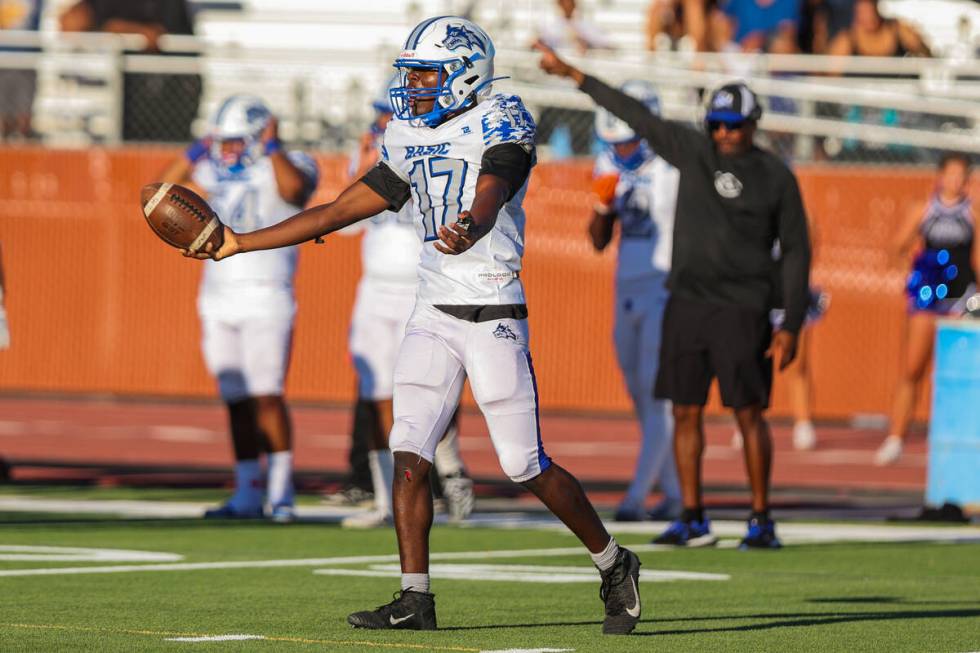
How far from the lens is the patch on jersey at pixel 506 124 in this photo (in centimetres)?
684

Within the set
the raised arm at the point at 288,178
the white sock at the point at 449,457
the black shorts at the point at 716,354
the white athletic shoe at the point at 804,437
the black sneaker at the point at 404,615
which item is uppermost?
the raised arm at the point at 288,178

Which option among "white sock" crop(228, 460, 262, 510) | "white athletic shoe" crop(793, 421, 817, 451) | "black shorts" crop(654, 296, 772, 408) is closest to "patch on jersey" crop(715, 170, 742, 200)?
"black shorts" crop(654, 296, 772, 408)

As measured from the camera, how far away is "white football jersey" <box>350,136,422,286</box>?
35.6 ft

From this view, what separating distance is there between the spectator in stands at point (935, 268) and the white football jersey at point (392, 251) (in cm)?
552

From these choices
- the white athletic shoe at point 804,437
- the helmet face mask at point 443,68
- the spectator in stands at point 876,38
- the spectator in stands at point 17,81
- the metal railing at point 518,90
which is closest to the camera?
the helmet face mask at point 443,68

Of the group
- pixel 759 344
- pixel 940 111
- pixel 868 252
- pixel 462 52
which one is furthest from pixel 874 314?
pixel 462 52

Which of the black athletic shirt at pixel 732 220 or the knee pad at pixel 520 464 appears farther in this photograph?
the black athletic shirt at pixel 732 220

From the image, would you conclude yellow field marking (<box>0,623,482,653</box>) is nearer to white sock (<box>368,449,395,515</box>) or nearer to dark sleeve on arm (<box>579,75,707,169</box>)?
Answer: dark sleeve on arm (<box>579,75,707,169</box>)

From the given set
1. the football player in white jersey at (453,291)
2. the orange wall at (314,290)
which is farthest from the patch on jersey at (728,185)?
the orange wall at (314,290)

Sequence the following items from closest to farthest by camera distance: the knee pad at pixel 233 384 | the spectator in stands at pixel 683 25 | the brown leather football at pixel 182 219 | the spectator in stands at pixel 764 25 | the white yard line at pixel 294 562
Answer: the brown leather football at pixel 182 219 < the white yard line at pixel 294 562 < the knee pad at pixel 233 384 < the spectator in stands at pixel 764 25 < the spectator in stands at pixel 683 25

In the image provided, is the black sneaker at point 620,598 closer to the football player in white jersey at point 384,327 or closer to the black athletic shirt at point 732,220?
the black athletic shirt at point 732,220

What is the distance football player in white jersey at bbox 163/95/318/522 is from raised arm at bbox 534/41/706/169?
1818mm

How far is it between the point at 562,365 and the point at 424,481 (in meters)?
13.5

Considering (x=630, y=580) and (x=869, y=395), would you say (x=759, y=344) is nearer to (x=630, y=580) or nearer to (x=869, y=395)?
(x=630, y=580)
